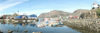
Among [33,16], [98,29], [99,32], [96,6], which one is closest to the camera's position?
[99,32]

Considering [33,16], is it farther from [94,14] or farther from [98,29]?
[98,29]

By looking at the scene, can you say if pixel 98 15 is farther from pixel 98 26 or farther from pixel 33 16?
pixel 33 16

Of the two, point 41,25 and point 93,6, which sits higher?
point 93,6

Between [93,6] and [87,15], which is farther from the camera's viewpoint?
A: [93,6]

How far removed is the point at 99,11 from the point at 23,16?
2598 inches

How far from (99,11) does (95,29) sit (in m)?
60.7

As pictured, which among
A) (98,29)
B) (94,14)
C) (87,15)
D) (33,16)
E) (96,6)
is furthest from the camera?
(33,16)

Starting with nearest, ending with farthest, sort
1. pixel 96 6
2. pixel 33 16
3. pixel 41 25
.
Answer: pixel 41 25, pixel 96 6, pixel 33 16

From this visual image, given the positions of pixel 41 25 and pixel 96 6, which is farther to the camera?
pixel 96 6

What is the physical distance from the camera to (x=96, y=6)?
12138cm

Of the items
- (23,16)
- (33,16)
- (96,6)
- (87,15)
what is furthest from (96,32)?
(33,16)

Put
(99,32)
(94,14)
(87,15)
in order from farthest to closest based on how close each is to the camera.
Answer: (87,15) < (94,14) < (99,32)

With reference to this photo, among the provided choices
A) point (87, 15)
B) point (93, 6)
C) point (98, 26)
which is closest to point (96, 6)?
point (93, 6)

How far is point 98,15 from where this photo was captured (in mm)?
99375
